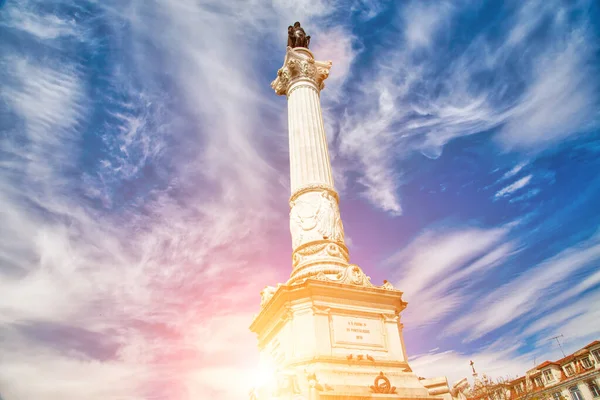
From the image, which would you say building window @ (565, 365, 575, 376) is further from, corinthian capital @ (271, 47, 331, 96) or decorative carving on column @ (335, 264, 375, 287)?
corinthian capital @ (271, 47, 331, 96)

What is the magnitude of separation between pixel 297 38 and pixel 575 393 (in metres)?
41.6

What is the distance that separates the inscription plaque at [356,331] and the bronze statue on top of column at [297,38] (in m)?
14.8

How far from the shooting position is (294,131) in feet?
57.1

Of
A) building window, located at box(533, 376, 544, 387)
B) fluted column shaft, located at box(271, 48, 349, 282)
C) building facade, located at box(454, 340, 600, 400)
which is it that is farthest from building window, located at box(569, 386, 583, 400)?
fluted column shaft, located at box(271, 48, 349, 282)

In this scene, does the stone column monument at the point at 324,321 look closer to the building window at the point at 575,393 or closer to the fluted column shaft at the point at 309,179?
the fluted column shaft at the point at 309,179

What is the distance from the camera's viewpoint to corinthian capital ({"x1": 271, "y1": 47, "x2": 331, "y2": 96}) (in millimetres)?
18891

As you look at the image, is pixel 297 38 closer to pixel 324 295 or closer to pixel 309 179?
pixel 309 179

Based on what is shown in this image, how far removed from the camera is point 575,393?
37.5 m

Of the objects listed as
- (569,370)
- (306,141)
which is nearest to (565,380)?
(569,370)

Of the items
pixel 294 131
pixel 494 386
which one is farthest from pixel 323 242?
pixel 494 386

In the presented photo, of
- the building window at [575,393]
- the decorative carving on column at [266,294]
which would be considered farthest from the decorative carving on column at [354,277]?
the building window at [575,393]

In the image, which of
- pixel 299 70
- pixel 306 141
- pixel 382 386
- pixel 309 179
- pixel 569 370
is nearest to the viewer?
pixel 382 386

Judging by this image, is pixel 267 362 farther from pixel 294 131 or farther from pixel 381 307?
pixel 294 131

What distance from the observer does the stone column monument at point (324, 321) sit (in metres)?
10.5
